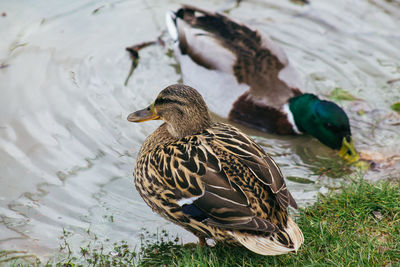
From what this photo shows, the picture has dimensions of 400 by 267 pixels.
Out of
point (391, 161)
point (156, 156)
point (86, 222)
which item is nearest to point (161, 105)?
point (156, 156)

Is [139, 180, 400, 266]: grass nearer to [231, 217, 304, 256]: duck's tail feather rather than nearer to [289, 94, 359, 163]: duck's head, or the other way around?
[231, 217, 304, 256]: duck's tail feather

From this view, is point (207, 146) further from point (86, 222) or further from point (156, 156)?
point (86, 222)

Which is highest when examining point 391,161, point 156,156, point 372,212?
point 156,156

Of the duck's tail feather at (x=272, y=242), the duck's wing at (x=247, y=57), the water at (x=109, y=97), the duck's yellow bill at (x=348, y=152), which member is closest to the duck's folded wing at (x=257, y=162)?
the duck's tail feather at (x=272, y=242)

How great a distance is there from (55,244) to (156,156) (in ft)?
3.60

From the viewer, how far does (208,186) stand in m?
3.21

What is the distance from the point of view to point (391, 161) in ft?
16.6

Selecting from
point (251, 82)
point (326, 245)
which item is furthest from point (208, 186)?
point (251, 82)

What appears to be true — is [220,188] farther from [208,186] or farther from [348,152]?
[348,152]

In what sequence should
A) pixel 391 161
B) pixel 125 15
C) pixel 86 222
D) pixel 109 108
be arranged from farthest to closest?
pixel 125 15, pixel 109 108, pixel 391 161, pixel 86 222

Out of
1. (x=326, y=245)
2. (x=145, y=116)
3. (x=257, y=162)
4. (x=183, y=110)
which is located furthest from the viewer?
(x=145, y=116)

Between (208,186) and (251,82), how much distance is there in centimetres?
287

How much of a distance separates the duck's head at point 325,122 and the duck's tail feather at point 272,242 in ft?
7.22

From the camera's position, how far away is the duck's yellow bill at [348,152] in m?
5.22
